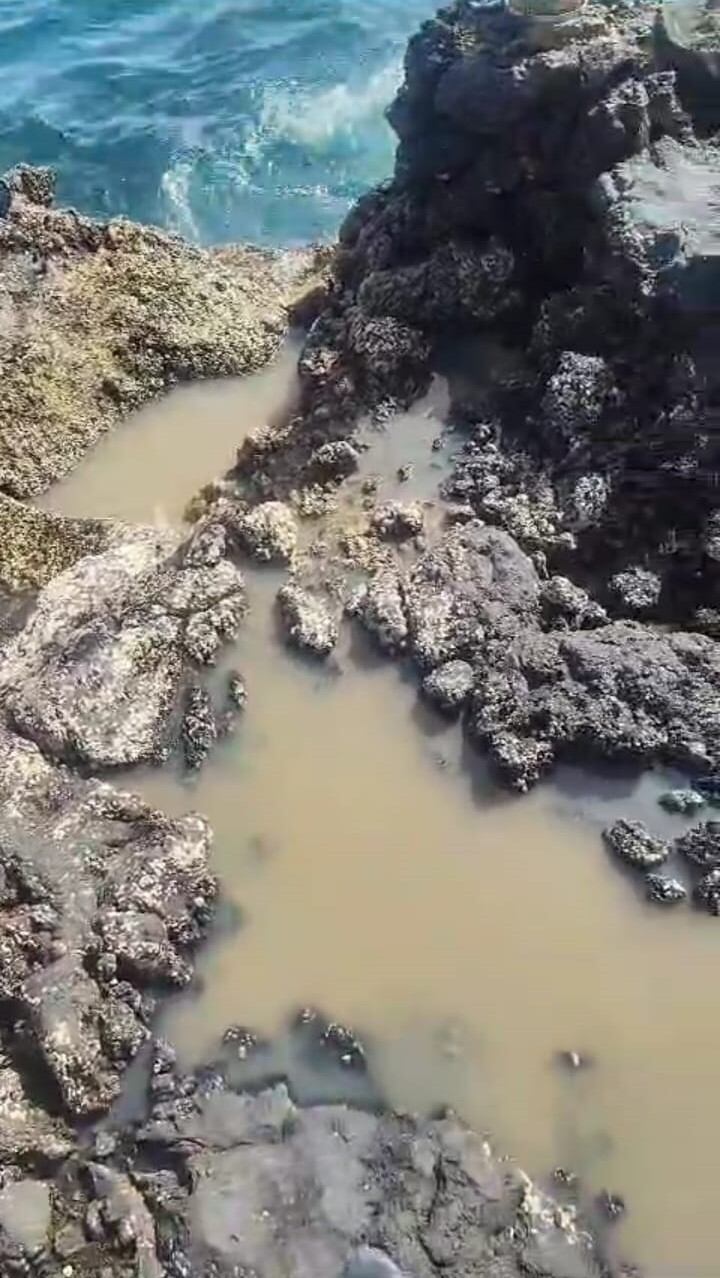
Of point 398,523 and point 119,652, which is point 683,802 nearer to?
point 398,523

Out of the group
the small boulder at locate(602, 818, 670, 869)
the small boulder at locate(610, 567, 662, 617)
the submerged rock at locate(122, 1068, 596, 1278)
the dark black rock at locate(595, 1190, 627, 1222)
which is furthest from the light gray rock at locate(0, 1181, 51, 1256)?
the small boulder at locate(610, 567, 662, 617)

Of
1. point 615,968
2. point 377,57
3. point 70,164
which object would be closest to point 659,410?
point 615,968

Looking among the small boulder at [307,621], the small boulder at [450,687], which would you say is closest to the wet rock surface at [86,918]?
the small boulder at [307,621]

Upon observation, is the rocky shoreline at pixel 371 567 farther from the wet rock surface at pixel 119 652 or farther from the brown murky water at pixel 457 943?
the brown murky water at pixel 457 943

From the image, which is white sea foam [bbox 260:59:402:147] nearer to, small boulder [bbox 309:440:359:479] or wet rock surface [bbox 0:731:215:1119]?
small boulder [bbox 309:440:359:479]

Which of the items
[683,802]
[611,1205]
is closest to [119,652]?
[683,802]
